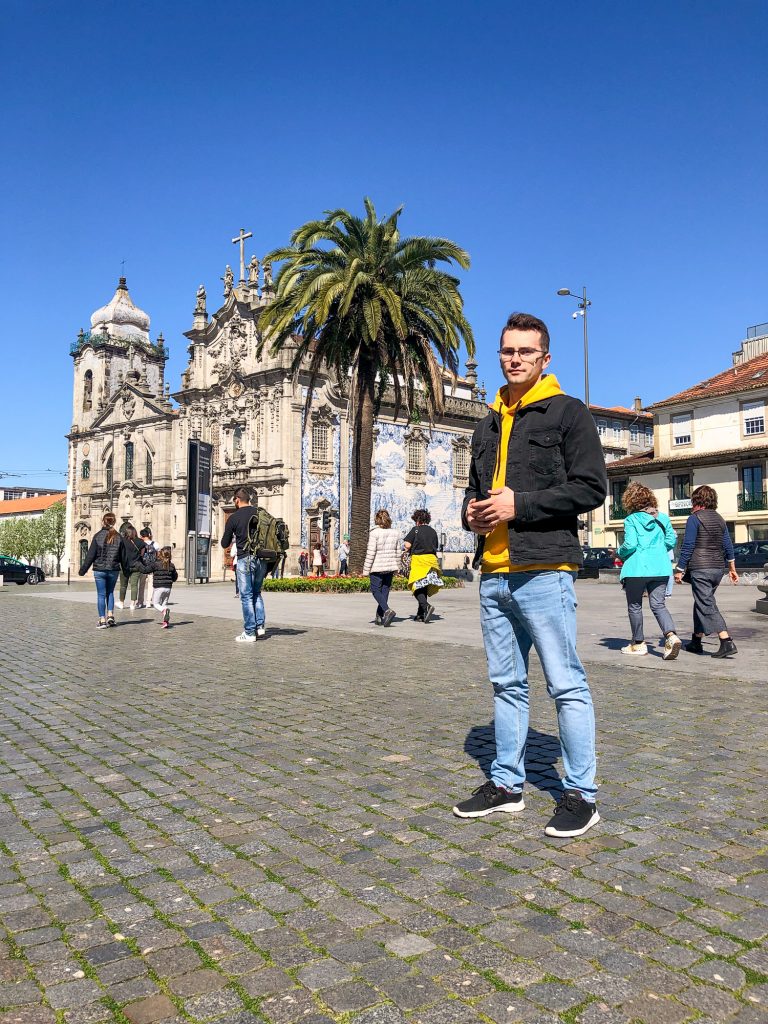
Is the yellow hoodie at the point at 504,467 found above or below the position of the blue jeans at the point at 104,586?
above

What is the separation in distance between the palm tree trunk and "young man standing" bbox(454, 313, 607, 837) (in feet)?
68.9

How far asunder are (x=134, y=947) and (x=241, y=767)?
208 cm

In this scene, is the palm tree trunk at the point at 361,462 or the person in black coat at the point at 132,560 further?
the palm tree trunk at the point at 361,462

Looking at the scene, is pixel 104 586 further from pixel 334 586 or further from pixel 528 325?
pixel 334 586

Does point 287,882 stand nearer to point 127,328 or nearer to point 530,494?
point 530,494

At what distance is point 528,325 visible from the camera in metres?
3.72

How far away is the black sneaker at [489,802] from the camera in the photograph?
12.2ft

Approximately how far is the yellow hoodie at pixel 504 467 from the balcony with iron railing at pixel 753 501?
1558 inches

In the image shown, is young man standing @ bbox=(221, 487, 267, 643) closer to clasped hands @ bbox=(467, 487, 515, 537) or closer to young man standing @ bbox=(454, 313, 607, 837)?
young man standing @ bbox=(454, 313, 607, 837)

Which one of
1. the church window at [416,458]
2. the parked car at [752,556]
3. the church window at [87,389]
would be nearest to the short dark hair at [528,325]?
the parked car at [752,556]

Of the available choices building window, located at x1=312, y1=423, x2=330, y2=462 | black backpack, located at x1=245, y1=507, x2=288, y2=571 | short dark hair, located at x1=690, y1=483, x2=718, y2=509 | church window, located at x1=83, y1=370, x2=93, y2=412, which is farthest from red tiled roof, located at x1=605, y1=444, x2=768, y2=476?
church window, located at x1=83, y1=370, x2=93, y2=412

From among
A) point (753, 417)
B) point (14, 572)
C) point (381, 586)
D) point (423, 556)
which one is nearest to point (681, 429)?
point (753, 417)

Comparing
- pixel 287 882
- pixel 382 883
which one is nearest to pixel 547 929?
pixel 382 883

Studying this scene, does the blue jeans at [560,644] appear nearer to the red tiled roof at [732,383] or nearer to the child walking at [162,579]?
the child walking at [162,579]
